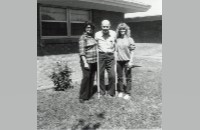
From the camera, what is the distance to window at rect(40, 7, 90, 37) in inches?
351

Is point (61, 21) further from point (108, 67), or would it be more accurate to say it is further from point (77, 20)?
point (108, 67)

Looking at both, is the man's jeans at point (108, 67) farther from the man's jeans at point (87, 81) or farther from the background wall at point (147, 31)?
the background wall at point (147, 31)

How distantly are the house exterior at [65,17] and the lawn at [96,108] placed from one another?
0.71 metres

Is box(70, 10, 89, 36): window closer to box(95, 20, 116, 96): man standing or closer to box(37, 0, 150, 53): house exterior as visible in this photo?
box(37, 0, 150, 53): house exterior

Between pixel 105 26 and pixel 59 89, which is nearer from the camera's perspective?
pixel 105 26

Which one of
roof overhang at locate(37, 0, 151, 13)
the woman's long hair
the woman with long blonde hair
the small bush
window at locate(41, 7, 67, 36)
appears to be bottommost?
the small bush

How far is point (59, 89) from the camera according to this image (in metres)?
7.58

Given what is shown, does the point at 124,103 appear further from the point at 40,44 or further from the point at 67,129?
the point at 40,44

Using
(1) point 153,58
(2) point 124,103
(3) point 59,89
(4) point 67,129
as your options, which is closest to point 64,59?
(3) point 59,89

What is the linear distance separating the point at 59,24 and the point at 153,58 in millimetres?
6445

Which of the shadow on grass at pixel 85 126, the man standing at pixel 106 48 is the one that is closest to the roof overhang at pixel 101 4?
the man standing at pixel 106 48

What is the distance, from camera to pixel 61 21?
9453 millimetres

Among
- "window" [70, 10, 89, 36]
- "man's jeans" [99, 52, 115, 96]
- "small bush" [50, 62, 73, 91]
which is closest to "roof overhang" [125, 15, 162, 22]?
"window" [70, 10, 89, 36]

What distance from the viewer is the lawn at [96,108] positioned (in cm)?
505
